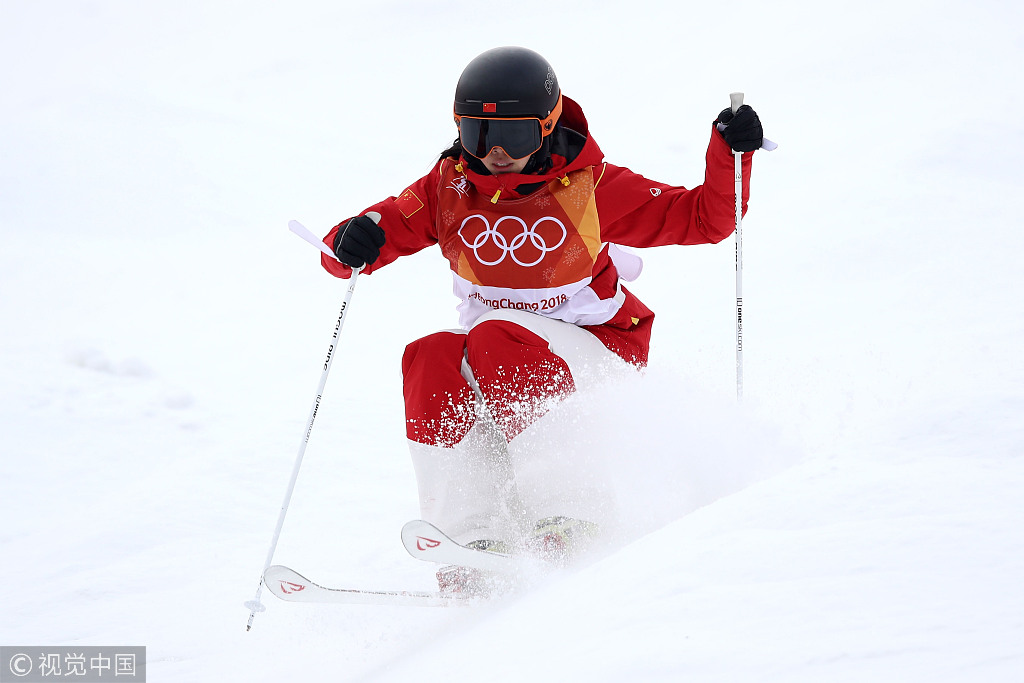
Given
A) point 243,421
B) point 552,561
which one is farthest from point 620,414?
point 243,421

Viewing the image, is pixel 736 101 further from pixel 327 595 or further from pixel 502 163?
pixel 327 595

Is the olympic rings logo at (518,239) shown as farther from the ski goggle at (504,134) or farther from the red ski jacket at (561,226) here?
the ski goggle at (504,134)

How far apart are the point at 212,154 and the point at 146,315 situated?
4.61 meters

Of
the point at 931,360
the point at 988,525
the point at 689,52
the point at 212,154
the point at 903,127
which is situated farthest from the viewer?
the point at 689,52

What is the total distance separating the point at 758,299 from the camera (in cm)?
534

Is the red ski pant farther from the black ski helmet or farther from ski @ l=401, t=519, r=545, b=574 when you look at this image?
the black ski helmet

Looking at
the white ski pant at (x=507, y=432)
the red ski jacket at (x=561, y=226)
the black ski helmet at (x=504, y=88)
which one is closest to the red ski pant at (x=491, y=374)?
the white ski pant at (x=507, y=432)

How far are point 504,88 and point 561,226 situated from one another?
456 millimetres

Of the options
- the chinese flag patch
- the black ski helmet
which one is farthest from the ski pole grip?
the chinese flag patch

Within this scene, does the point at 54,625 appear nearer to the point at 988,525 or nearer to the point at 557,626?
the point at 557,626

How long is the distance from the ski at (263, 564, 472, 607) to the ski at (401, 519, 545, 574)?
0.52 ft

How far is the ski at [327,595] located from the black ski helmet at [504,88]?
4.64ft

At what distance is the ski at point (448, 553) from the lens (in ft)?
7.14

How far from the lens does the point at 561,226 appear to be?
108 inches
